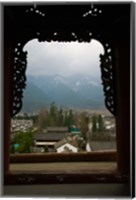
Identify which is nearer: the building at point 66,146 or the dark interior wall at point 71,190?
the dark interior wall at point 71,190

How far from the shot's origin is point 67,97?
1.96 meters

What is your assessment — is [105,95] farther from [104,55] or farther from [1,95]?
→ [1,95]

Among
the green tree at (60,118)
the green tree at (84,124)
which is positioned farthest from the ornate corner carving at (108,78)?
the green tree at (60,118)

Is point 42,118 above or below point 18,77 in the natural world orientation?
below

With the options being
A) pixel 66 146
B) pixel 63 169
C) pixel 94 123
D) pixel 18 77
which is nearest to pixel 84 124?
pixel 94 123

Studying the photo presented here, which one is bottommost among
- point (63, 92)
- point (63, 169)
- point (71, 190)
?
point (71, 190)

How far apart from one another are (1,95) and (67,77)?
15.9 inches

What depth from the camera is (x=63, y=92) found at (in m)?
1.98

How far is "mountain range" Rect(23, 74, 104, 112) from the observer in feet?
6.36

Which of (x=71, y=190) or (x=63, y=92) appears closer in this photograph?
(x=71, y=190)

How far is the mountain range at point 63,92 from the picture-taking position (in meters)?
1.94

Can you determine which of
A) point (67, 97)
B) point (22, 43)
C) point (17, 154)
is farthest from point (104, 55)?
point (17, 154)

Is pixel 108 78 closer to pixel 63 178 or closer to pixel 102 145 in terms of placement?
pixel 102 145

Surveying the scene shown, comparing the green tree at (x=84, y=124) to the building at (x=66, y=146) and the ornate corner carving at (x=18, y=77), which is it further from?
the ornate corner carving at (x=18, y=77)
